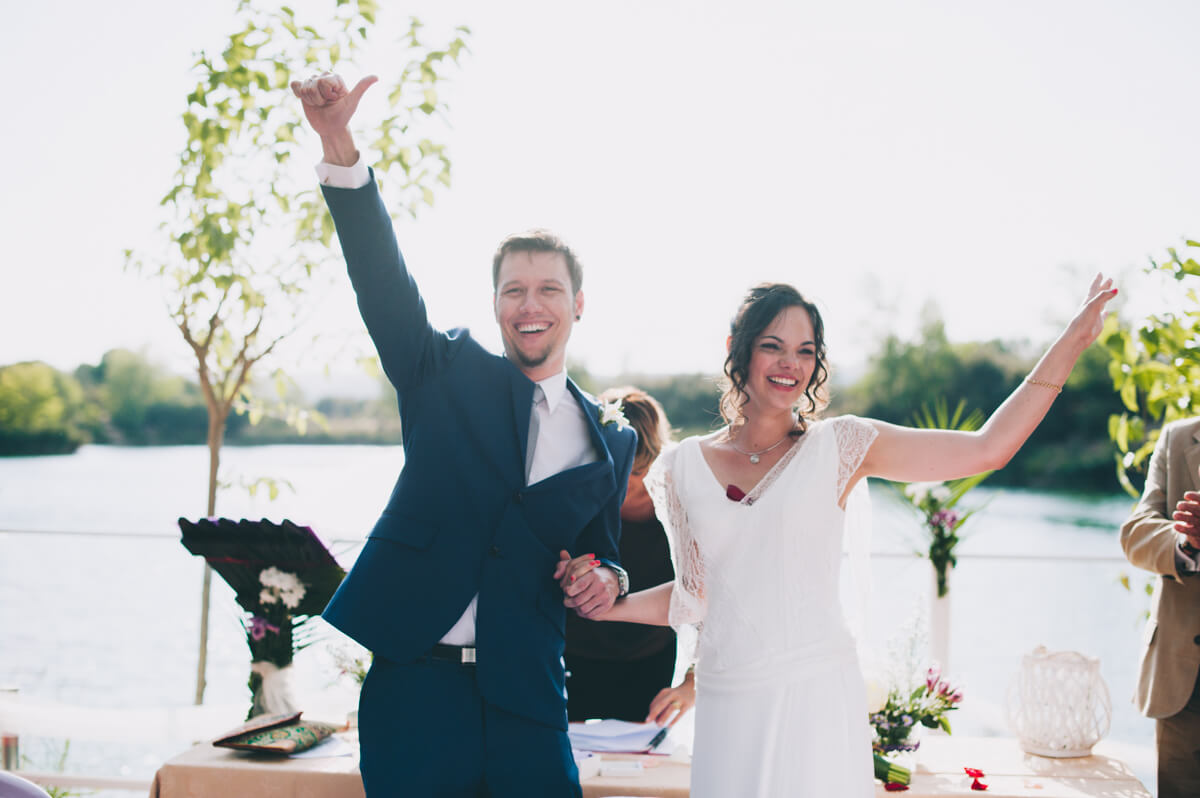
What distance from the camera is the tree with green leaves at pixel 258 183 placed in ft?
10.9

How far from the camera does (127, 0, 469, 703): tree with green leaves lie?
332 cm

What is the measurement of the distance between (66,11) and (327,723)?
18.0 ft

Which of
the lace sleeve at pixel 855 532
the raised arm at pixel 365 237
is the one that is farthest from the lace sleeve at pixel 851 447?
the raised arm at pixel 365 237

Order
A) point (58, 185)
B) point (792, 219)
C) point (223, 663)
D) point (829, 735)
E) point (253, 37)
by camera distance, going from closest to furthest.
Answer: point (829, 735), point (253, 37), point (223, 663), point (58, 185), point (792, 219)

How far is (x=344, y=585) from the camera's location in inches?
64.3

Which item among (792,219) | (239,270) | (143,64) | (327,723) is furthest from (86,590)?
(792,219)

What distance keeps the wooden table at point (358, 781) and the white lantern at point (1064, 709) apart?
11cm

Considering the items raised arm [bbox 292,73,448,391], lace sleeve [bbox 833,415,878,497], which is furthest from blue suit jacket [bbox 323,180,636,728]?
lace sleeve [bbox 833,415,878,497]

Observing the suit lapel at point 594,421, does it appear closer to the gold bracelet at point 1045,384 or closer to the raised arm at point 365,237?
the raised arm at point 365,237

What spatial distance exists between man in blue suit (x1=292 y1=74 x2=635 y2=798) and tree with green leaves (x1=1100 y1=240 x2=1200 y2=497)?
7.43ft

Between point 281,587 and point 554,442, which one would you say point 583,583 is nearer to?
point 554,442

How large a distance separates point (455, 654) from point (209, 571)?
2.29 m

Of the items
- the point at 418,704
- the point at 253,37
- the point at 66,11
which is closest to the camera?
the point at 418,704

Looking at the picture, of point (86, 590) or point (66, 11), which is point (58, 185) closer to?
point (66, 11)
